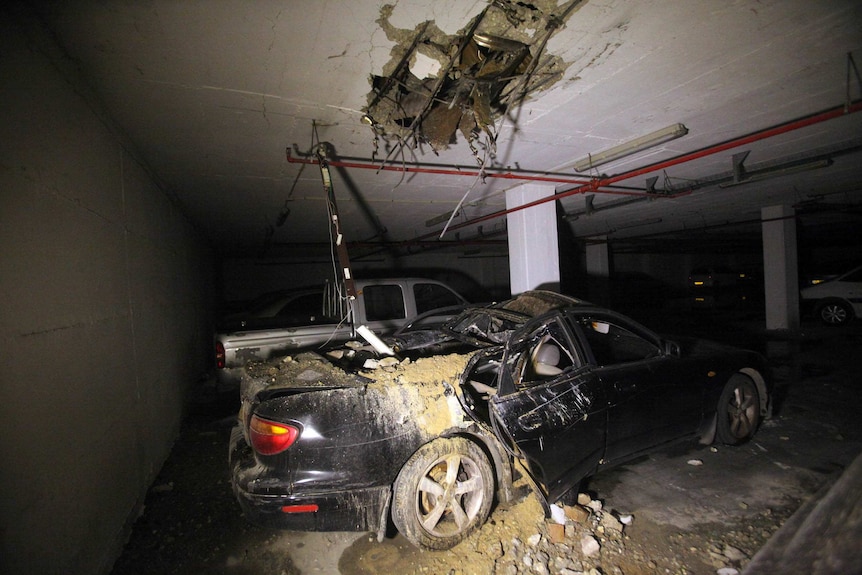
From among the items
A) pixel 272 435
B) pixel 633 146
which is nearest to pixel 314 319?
pixel 272 435

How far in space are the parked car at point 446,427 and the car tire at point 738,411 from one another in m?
0.36

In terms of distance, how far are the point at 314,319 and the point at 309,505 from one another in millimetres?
3766

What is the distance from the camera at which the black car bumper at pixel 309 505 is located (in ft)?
7.16

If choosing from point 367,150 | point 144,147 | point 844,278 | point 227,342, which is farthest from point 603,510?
point 844,278

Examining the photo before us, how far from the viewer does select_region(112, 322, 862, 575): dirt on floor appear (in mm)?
2328

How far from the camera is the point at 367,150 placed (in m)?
4.12

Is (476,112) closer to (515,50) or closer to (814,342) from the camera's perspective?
(515,50)

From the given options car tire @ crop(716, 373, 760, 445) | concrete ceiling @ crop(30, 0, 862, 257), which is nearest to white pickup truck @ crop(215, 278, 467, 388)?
concrete ceiling @ crop(30, 0, 862, 257)

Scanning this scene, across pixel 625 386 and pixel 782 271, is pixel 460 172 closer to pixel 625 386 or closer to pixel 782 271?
pixel 625 386

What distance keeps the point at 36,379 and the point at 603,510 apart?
11.7ft

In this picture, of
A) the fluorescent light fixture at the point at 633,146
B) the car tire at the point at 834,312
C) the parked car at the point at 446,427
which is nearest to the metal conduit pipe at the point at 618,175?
the fluorescent light fixture at the point at 633,146

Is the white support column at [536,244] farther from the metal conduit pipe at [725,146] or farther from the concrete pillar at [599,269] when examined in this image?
the concrete pillar at [599,269]

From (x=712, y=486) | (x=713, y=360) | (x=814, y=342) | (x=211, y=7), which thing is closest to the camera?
(x=211, y=7)

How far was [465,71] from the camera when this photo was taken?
2.64m
